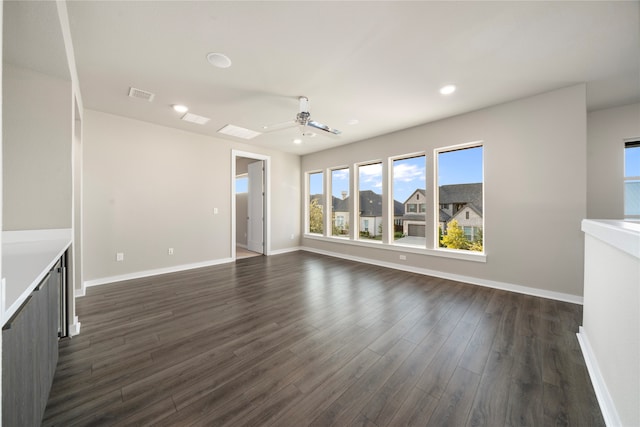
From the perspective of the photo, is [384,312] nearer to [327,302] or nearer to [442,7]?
[327,302]

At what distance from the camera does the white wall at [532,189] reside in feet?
10.0

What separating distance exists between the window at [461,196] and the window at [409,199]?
0.33 meters

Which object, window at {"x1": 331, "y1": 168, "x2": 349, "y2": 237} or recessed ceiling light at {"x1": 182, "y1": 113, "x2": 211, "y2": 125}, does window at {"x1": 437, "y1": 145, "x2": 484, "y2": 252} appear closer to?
window at {"x1": 331, "y1": 168, "x2": 349, "y2": 237}

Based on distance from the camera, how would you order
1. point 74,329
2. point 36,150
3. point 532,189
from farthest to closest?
1. point 532,189
2. point 74,329
3. point 36,150

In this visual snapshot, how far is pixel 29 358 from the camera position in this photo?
1.21 m

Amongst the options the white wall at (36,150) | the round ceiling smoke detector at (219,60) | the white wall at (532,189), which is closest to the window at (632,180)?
the white wall at (532,189)

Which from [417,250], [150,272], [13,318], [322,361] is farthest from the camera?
[417,250]

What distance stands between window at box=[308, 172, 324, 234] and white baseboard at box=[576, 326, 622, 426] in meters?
4.97

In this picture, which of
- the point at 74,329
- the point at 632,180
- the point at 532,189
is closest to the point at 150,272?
the point at 74,329

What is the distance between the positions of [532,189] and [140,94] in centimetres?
541

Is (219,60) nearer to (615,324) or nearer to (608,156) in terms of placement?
(615,324)

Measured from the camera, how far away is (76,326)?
234 cm

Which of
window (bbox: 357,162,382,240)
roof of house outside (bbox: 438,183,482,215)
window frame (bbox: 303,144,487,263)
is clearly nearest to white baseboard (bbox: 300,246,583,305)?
window frame (bbox: 303,144,487,263)

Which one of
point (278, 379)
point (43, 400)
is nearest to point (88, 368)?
point (43, 400)
